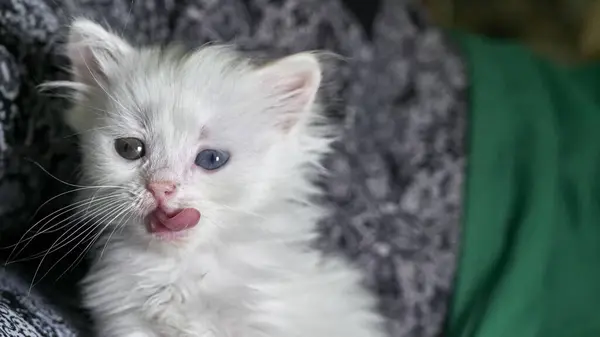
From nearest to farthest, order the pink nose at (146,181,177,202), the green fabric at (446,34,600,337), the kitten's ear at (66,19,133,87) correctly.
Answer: the pink nose at (146,181,177,202) < the kitten's ear at (66,19,133,87) < the green fabric at (446,34,600,337)

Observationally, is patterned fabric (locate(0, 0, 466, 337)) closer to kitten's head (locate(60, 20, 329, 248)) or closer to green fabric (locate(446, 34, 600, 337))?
green fabric (locate(446, 34, 600, 337))

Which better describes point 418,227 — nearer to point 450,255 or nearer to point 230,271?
point 450,255

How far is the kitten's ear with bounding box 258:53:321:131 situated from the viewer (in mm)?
1026

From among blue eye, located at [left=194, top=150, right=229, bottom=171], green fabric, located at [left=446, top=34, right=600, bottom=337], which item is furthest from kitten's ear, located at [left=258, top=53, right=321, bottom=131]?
green fabric, located at [left=446, top=34, right=600, bottom=337]

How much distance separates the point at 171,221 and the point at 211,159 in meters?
0.10

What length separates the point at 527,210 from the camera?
1340 mm

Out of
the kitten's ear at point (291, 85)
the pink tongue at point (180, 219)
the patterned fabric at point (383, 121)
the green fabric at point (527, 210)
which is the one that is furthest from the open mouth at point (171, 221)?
the green fabric at point (527, 210)

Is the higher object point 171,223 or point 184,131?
point 184,131

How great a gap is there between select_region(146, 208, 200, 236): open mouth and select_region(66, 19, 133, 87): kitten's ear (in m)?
0.22

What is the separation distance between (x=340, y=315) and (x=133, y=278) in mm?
297

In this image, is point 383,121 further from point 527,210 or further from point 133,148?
point 133,148

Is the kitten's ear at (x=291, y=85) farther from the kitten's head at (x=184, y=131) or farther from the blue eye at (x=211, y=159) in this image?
the blue eye at (x=211, y=159)

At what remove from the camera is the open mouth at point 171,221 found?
96 centimetres

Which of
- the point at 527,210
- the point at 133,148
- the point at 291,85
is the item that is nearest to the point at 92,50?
the point at 133,148
